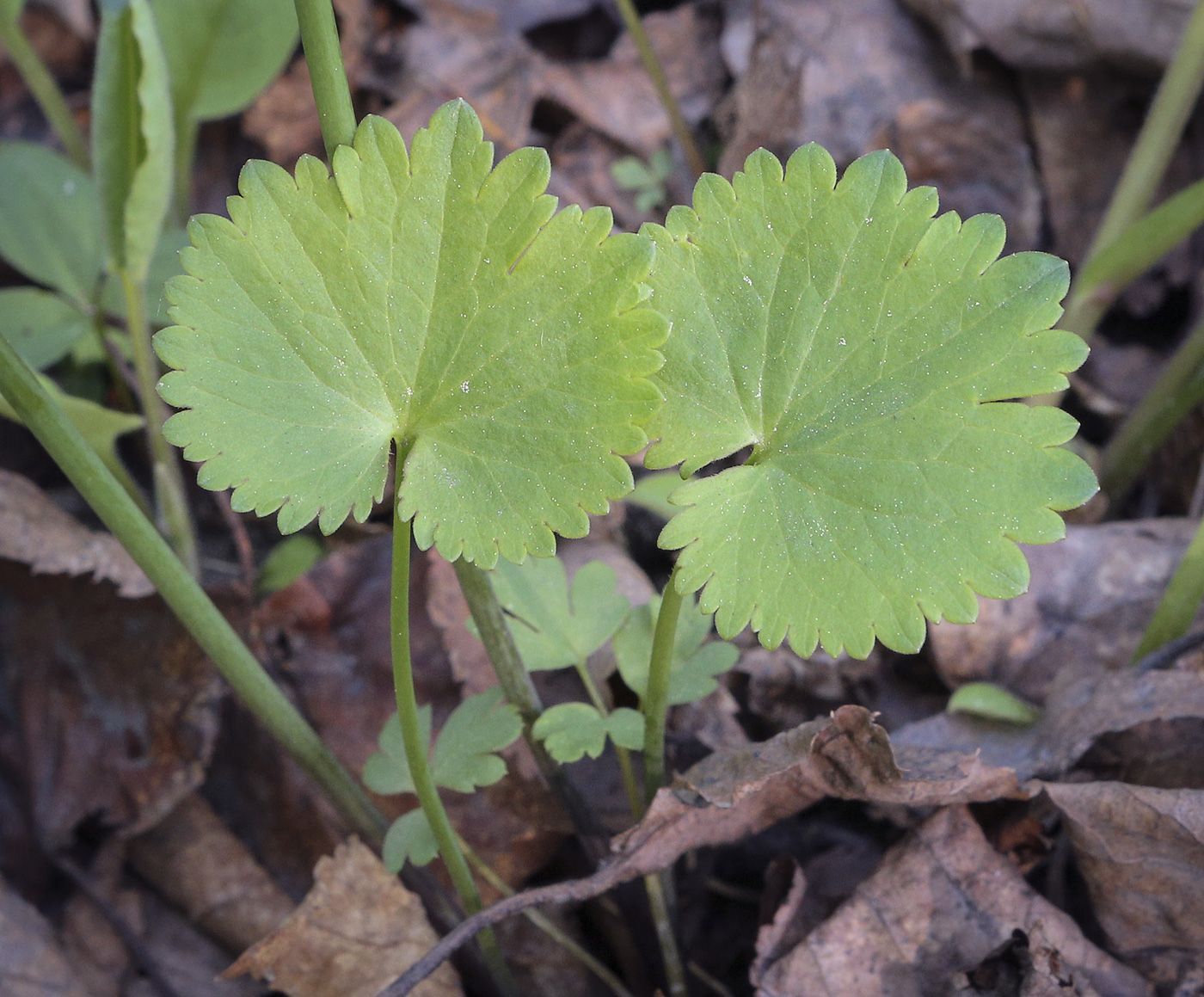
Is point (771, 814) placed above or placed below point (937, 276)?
below

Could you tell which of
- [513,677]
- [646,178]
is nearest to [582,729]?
[513,677]

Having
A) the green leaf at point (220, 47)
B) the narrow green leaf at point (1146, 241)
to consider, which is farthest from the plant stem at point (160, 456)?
the narrow green leaf at point (1146, 241)

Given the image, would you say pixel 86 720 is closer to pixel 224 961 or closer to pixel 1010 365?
pixel 224 961

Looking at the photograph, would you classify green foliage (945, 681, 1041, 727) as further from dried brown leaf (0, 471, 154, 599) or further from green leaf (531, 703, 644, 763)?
dried brown leaf (0, 471, 154, 599)

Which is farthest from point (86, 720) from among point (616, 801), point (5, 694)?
point (616, 801)

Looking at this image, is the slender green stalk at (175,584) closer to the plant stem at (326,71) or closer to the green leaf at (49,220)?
the plant stem at (326,71)

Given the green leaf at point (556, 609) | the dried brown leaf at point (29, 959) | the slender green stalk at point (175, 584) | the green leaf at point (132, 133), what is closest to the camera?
the slender green stalk at point (175, 584)
